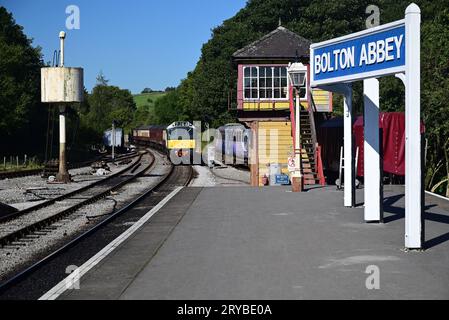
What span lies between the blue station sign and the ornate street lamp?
451cm

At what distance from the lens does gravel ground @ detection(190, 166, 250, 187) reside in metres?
30.6

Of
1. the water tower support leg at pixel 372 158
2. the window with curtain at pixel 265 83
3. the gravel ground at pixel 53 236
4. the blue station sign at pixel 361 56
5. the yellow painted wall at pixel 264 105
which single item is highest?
A: the window with curtain at pixel 265 83

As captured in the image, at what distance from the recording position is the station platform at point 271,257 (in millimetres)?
7559

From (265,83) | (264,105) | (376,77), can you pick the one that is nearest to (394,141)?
(376,77)

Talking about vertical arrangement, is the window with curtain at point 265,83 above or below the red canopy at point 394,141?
above

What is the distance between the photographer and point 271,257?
9562 millimetres

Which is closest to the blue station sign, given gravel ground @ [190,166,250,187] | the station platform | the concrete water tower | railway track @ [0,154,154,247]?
the station platform

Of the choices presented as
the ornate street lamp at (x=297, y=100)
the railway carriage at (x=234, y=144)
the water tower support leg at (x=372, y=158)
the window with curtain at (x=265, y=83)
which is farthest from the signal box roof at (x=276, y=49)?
the water tower support leg at (x=372, y=158)

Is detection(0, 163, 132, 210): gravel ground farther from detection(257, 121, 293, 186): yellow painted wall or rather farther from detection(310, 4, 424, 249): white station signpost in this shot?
detection(310, 4, 424, 249): white station signpost

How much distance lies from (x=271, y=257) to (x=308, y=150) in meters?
17.2

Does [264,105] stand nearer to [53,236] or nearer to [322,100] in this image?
[322,100]

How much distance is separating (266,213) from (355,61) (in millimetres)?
4302

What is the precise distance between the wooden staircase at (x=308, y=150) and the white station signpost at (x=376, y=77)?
9172 millimetres

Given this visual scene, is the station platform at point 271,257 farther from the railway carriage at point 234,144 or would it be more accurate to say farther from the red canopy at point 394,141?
the railway carriage at point 234,144
